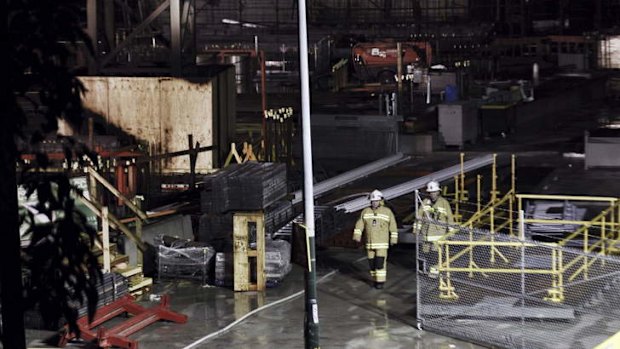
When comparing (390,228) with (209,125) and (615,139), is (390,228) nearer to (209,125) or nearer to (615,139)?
(209,125)

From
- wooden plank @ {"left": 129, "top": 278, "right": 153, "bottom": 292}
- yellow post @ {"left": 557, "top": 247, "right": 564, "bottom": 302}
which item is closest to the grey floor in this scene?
wooden plank @ {"left": 129, "top": 278, "right": 153, "bottom": 292}

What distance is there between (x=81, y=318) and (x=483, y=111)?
2467cm

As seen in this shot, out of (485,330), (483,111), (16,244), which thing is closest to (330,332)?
(485,330)

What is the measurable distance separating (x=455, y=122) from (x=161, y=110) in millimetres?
11047

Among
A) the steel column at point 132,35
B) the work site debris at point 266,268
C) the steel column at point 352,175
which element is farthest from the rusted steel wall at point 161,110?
the work site debris at point 266,268

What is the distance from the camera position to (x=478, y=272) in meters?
21.0

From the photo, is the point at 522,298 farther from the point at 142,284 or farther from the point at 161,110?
the point at 161,110

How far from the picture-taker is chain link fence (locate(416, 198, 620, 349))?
1836 centimetres

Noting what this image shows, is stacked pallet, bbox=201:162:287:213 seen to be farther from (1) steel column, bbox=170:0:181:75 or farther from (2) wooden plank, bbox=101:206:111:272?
(1) steel column, bbox=170:0:181:75

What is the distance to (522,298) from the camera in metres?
18.3

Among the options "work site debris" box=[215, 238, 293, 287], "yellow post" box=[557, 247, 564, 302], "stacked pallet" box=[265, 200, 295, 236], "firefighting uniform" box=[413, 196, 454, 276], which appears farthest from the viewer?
"stacked pallet" box=[265, 200, 295, 236]

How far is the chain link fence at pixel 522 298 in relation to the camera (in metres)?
18.4

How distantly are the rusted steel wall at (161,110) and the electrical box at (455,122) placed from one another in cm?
1014

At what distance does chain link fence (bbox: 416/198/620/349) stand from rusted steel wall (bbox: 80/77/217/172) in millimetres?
12028
